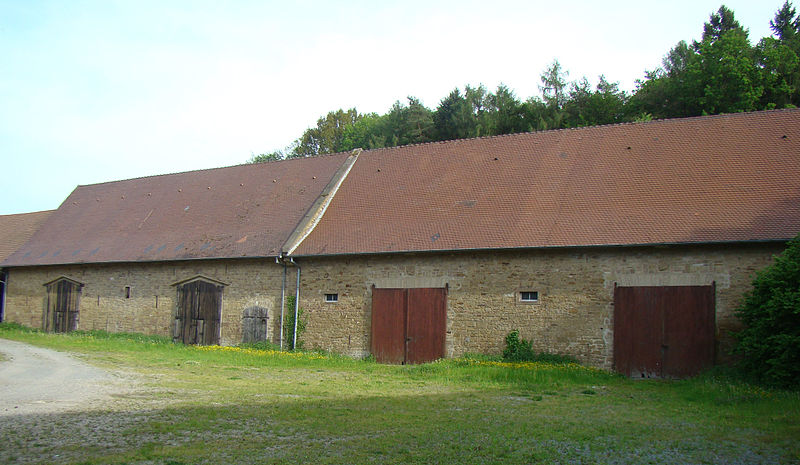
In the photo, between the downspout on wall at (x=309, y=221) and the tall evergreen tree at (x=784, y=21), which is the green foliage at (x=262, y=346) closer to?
the downspout on wall at (x=309, y=221)

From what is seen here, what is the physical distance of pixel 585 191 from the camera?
1919cm

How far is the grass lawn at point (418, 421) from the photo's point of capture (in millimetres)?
7234

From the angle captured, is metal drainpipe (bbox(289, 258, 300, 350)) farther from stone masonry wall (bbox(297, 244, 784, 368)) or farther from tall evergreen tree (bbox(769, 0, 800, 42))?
tall evergreen tree (bbox(769, 0, 800, 42))

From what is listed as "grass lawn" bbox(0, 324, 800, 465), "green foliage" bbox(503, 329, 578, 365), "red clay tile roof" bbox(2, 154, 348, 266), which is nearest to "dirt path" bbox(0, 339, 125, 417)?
"grass lawn" bbox(0, 324, 800, 465)

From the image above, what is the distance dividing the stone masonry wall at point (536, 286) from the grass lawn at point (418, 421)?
1.75 m

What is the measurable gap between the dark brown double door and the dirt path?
24.5ft

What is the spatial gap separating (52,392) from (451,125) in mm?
33896

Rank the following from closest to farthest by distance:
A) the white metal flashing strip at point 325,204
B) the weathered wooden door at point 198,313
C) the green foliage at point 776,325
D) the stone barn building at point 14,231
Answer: the green foliage at point 776,325 < the white metal flashing strip at point 325,204 < the weathered wooden door at point 198,313 < the stone barn building at point 14,231

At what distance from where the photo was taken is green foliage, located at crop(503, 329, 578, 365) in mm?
17141

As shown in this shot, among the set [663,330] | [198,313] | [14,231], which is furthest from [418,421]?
[14,231]

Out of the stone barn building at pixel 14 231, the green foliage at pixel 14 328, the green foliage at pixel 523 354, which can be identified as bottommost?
the green foliage at pixel 14 328

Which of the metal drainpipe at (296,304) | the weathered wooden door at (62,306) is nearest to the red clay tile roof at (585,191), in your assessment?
the metal drainpipe at (296,304)

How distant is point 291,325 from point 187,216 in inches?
296

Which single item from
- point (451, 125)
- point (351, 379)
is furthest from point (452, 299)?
point (451, 125)
